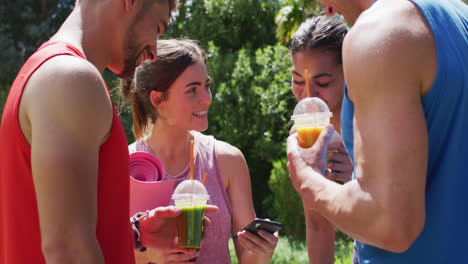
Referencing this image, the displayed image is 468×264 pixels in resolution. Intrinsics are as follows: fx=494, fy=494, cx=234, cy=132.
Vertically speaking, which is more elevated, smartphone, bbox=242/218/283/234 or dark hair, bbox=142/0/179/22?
dark hair, bbox=142/0/179/22

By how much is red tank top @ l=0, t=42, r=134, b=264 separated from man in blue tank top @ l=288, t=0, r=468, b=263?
699 millimetres

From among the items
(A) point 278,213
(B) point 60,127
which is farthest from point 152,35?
(A) point 278,213

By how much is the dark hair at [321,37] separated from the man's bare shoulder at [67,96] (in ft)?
4.95

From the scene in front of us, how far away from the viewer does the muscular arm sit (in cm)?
147

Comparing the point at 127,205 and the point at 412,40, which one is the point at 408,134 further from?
the point at 127,205

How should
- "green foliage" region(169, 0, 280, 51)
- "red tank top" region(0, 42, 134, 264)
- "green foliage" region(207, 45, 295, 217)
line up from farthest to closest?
"green foliage" region(169, 0, 280, 51) < "green foliage" region(207, 45, 295, 217) < "red tank top" region(0, 42, 134, 264)

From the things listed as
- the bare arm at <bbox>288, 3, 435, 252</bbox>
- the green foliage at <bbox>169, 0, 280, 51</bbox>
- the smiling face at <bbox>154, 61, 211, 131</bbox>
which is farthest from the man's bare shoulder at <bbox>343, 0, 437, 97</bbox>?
the green foliage at <bbox>169, 0, 280, 51</bbox>

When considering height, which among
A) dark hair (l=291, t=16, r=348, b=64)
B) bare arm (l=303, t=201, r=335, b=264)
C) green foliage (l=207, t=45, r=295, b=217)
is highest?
dark hair (l=291, t=16, r=348, b=64)

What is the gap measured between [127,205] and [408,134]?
40.3 inches

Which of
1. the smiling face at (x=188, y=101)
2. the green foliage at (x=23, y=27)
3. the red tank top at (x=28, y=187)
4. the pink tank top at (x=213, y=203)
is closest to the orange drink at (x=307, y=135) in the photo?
the red tank top at (x=28, y=187)

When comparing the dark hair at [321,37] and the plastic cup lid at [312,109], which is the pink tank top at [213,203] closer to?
the dark hair at [321,37]

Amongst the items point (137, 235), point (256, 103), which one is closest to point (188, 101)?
point (137, 235)

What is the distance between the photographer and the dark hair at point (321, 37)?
9.09ft

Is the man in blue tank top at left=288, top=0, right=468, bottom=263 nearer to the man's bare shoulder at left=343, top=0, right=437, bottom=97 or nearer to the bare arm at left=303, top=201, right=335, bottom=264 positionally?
the man's bare shoulder at left=343, top=0, right=437, bottom=97
